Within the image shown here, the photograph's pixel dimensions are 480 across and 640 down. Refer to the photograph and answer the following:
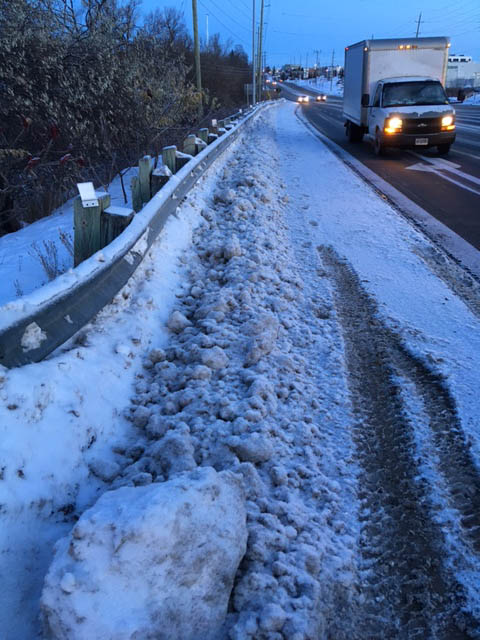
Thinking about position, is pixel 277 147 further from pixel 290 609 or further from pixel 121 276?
pixel 290 609

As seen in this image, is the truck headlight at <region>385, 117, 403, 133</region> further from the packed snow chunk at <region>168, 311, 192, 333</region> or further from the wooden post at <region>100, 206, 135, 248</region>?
the packed snow chunk at <region>168, 311, 192, 333</region>

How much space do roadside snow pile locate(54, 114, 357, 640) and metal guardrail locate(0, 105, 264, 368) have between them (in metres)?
0.54

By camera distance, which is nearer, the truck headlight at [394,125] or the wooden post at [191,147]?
the wooden post at [191,147]

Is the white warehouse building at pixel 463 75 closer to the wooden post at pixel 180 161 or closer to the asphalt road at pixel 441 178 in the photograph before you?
the asphalt road at pixel 441 178

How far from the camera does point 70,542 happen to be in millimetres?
1896

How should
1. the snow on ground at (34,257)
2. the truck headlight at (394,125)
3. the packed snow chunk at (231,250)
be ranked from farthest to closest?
1. the truck headlight at (394,125)
2. the packed snow chunk at (231,250)
3. the snow on ground at (34,257)

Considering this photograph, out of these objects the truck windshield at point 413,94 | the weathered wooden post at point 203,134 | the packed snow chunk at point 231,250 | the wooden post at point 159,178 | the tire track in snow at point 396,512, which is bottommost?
the tire track in snow at point 396,512

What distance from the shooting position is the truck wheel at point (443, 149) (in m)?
15.7

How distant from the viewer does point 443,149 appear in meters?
16.0

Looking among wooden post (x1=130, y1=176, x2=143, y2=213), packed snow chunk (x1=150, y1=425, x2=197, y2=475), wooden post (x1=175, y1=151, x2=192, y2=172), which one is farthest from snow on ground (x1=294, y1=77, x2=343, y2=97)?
packed snow chunk (x1=150, y1=425, x2=197, y2=475)

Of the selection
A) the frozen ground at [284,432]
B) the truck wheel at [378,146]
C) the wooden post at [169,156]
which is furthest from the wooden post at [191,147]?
the truck wheel at [378,146]

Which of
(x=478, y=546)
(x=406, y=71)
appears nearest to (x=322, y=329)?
(x=478, y=546)

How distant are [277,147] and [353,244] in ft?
36.9

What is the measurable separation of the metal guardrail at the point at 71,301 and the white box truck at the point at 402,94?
12.6 meters
